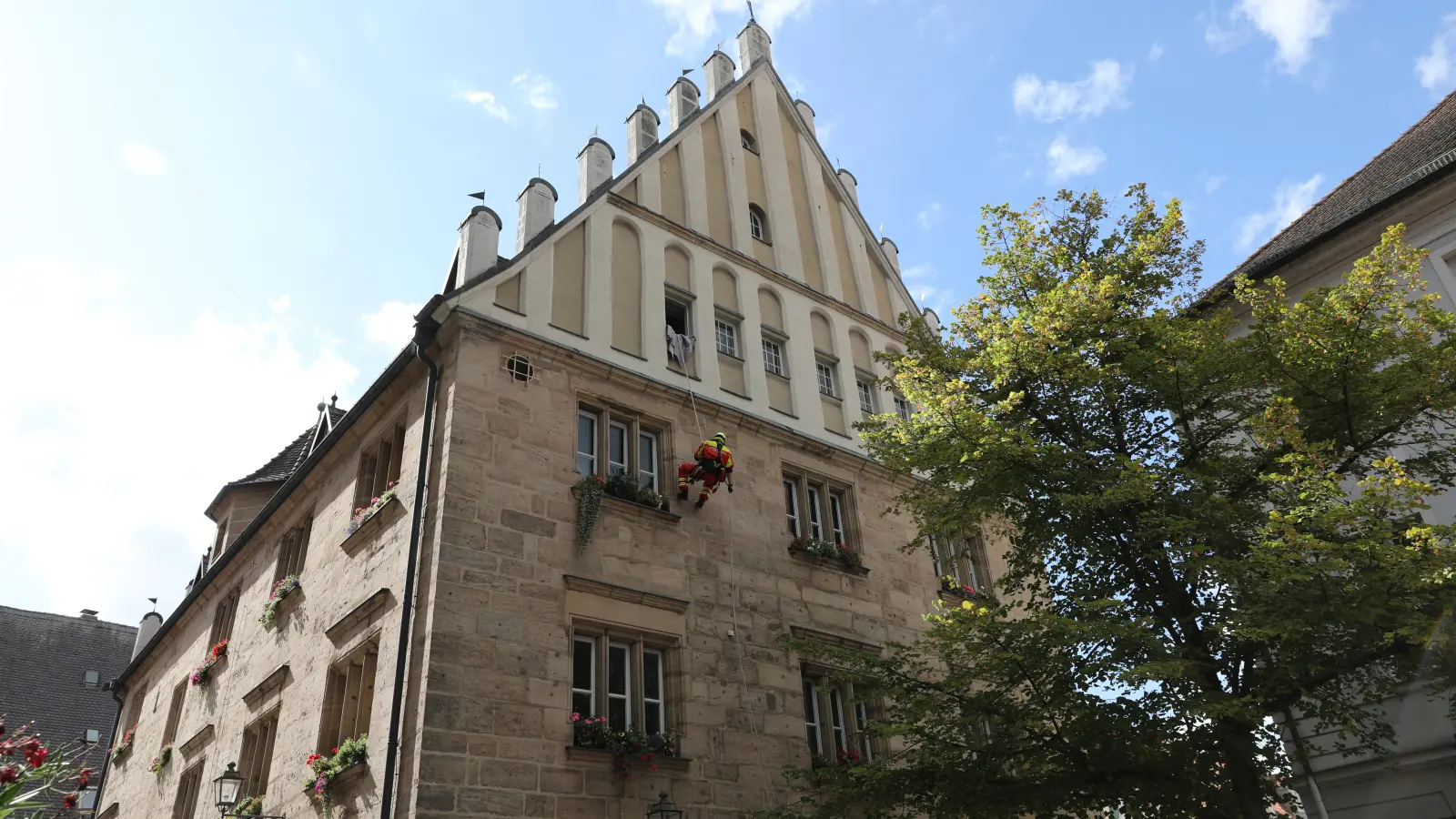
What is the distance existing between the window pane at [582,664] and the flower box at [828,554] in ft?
12.9

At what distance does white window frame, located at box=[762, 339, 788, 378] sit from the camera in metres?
17.6

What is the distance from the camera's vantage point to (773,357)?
1791 cm

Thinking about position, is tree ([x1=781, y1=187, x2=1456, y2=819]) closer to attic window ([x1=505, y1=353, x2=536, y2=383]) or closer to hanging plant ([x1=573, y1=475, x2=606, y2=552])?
hanging plant ([x1=573, y1=475, x2=606, y2=552])

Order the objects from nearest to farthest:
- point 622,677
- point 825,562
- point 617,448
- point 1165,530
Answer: point 1165,530 → point 622,677 → point 617,448 → point 825,562

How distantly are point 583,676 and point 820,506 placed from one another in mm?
5779

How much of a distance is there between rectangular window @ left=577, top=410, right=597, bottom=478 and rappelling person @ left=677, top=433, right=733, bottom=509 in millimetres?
1253

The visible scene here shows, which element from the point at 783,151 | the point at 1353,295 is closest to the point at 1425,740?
the point at 1353,295

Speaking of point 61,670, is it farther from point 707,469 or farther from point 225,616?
point 707,469

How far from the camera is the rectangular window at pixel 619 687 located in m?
12.3

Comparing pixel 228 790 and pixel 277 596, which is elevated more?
pixel 277 596

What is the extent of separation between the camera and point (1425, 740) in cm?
1312

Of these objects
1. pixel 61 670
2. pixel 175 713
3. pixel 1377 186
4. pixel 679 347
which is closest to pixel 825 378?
pixel 679 347

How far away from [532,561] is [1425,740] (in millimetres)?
11788

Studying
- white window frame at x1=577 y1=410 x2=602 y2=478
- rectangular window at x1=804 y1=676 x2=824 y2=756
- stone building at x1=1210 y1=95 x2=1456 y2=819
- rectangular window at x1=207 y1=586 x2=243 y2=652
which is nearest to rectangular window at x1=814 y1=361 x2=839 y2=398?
white window frame at x1=577 y1=410 x2=602 y2=478
